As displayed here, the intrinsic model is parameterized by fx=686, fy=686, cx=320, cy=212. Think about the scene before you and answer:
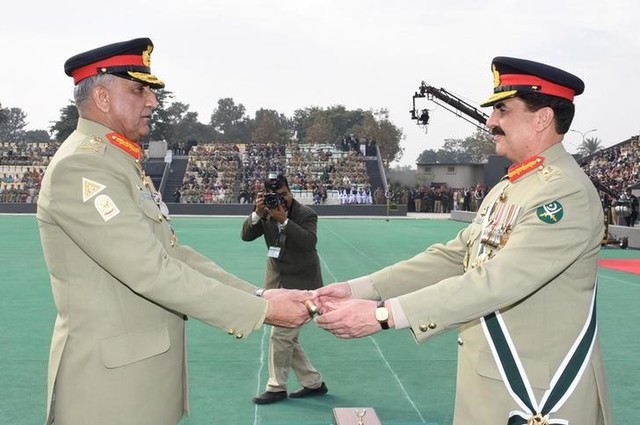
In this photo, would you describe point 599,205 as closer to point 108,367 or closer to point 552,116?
point 552,116

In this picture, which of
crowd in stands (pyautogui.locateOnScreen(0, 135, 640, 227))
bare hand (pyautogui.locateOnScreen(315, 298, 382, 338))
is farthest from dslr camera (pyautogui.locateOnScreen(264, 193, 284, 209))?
crowd in stands (pyautogui.locateOnScreen(0, 135, 640, 227))

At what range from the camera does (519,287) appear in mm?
2463

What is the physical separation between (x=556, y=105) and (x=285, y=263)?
137 inches

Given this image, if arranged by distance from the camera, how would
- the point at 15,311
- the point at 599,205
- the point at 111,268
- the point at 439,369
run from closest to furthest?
the point at 111,268, the point at 599,205, the point at 439,369, the point at 15,311

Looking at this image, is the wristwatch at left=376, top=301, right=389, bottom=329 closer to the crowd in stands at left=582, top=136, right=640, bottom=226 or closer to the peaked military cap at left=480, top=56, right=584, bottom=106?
the peaked military cap at left=480, top=56, right=584, bottom=106

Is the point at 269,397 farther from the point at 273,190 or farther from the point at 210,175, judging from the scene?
the point at 210,175

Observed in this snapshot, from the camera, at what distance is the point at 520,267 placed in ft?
8.06

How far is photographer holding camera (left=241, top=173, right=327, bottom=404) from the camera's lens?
5.51 meters

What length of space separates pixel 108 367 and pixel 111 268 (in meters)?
0.37

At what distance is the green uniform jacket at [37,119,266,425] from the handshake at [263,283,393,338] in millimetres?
431

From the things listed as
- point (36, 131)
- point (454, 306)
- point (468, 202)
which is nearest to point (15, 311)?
point (454, 306)

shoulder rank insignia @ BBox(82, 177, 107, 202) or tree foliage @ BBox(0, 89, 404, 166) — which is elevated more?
tree foliage @ BBox(0, 89, 404, 166)

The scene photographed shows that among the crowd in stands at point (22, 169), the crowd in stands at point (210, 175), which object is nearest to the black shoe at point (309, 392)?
the crowd in stands at point (210, 175)

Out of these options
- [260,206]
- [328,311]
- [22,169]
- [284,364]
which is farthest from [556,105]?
[22,169]
